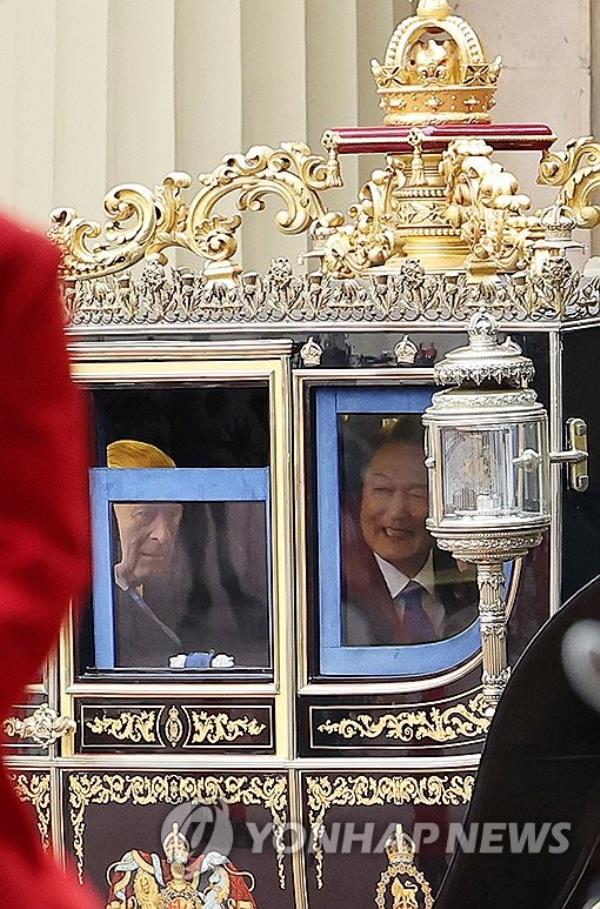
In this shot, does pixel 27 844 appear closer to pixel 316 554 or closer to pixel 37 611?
pixel 37 611

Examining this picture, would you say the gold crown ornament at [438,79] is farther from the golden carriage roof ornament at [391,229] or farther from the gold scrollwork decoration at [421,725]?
the gold scrollwork decoration at [421,725]

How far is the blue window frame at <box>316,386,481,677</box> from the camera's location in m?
2.74

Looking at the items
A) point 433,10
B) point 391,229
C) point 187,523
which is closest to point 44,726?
point 187,523

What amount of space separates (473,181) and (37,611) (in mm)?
1682

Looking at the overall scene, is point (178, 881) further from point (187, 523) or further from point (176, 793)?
point (187, 523)

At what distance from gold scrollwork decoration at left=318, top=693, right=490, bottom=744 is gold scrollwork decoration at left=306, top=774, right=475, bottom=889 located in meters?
0.05

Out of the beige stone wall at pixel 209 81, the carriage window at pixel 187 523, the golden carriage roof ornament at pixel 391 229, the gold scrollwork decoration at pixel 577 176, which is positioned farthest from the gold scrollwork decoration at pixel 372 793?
the beige stone wall at pixel 209 81

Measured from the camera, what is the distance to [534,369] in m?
2.65

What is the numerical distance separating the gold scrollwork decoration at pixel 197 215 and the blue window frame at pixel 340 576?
0.24 meters

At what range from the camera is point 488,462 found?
2.47 meters

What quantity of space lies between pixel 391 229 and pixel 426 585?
1.72 ft

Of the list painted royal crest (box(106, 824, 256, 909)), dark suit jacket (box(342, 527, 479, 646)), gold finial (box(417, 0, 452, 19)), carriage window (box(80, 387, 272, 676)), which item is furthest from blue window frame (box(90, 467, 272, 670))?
gold finial (box(417, 0, 452, 19))

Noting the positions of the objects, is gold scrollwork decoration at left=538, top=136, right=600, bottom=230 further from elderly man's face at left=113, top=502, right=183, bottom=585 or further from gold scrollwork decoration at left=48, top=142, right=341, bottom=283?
elderly man's face at left=113, top=502, right=183, bottom=585

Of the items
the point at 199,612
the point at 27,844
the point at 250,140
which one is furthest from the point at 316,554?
the point at 250,140
